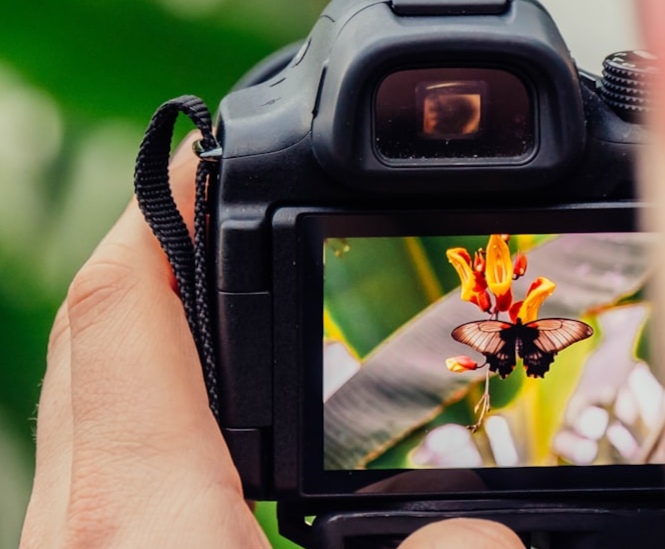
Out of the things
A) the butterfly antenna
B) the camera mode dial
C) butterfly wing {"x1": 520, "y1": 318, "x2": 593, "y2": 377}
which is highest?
the camera mode dial

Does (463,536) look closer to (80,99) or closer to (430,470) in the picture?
(430,470)

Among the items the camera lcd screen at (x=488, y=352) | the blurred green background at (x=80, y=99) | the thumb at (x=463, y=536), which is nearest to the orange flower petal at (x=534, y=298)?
the camera lcd screen at (x=488, y=352)

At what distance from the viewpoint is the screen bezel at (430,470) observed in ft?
1.79

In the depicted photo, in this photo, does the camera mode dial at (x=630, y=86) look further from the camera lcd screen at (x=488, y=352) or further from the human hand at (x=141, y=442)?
the human hand at (x=141, y=442)

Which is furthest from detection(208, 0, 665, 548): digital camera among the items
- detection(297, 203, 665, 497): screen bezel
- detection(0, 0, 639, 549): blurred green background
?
detection(0, 0, 639, 549): blurred green background

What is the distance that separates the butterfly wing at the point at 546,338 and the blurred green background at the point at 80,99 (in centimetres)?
49

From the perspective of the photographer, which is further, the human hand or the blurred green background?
the blurred green background

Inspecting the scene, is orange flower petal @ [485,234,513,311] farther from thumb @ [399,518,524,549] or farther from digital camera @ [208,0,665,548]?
thumb @ [399,518,524,549]

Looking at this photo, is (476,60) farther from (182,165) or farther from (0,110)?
(0,110)

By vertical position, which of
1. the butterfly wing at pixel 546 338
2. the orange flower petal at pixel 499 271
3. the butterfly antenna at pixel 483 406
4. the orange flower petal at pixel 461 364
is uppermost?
the orange flower petal at pixel 499 271

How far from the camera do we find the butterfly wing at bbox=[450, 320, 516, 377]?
55cm

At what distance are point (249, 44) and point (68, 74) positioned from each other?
0.18 metres

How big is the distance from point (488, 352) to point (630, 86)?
0.54 feet

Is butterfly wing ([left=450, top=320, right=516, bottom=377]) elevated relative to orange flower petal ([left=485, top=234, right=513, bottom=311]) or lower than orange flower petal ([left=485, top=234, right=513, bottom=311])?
lower
